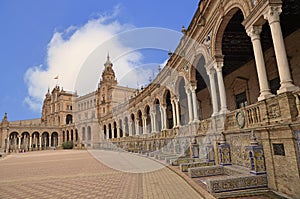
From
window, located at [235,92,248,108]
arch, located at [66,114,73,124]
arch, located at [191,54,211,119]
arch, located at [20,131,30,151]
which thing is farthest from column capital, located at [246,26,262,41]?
arch, located at [66,114,73,124]

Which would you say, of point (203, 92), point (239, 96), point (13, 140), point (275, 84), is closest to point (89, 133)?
point (13, 140)

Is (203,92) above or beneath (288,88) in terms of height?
above

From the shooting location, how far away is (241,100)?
12.8m

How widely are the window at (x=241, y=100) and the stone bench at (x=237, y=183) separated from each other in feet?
25.2

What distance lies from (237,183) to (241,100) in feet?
28.4

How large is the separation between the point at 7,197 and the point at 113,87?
43876 millimetres

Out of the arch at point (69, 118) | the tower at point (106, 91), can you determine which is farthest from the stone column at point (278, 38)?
the arch at point (69, 118)

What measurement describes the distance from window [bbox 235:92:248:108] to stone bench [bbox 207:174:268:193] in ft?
25.2

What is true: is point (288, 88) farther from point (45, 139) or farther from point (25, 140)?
point (25, 140)

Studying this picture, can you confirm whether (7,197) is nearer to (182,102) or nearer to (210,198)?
(210,198)

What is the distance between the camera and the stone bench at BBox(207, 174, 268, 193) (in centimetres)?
518

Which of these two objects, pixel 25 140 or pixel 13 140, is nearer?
pixel 13 140

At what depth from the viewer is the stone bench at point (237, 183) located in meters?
5.18

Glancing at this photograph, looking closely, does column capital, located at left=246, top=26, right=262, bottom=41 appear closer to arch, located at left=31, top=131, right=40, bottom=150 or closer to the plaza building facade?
the plaza building facade
